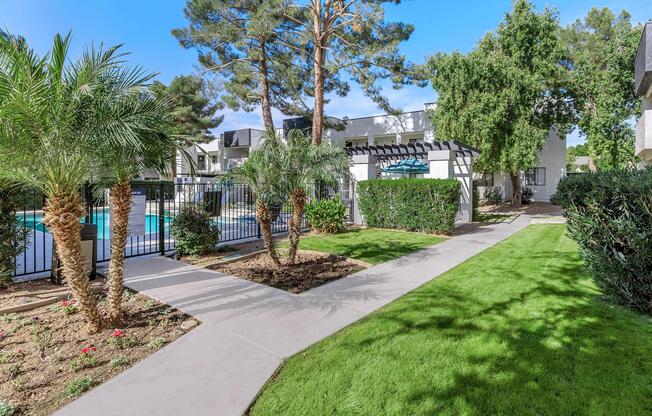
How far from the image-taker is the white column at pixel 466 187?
14.9 meters

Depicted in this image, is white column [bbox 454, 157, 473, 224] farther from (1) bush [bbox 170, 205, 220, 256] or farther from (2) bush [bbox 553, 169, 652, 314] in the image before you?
(1) bush [bbox 170, 205, 220, 256]

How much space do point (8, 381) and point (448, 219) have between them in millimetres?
10658

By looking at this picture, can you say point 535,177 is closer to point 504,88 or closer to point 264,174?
point 504,88

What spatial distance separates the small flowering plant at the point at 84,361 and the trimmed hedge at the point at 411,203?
994 centimetres

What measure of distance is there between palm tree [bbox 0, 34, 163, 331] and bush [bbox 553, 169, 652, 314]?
596cm

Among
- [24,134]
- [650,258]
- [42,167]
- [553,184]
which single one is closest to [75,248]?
[42,167]

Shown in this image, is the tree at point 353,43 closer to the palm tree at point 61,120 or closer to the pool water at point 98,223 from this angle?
the pool water at point 98,223

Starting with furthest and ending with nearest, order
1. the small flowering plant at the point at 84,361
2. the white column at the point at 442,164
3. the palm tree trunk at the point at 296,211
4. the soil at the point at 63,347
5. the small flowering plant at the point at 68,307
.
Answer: the white column at the point at 442,164, the palm tree trunk at the point at 296,211, the small flowering plant at the point at 68,307, the small flowering plant at the point at 84,361, the soil at the point at 63,347

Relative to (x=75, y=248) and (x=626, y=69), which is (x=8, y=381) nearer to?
(x=75, y=248)

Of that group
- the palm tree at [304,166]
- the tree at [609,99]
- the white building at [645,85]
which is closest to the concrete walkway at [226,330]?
the palm tree at [304,166]

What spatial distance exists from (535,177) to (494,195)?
560 cm

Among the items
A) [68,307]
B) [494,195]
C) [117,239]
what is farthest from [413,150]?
[68,307]

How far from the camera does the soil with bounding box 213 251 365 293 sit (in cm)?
604

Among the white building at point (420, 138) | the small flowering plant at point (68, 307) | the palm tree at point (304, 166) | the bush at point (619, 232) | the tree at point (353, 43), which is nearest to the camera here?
the bush at point (619, 232)
